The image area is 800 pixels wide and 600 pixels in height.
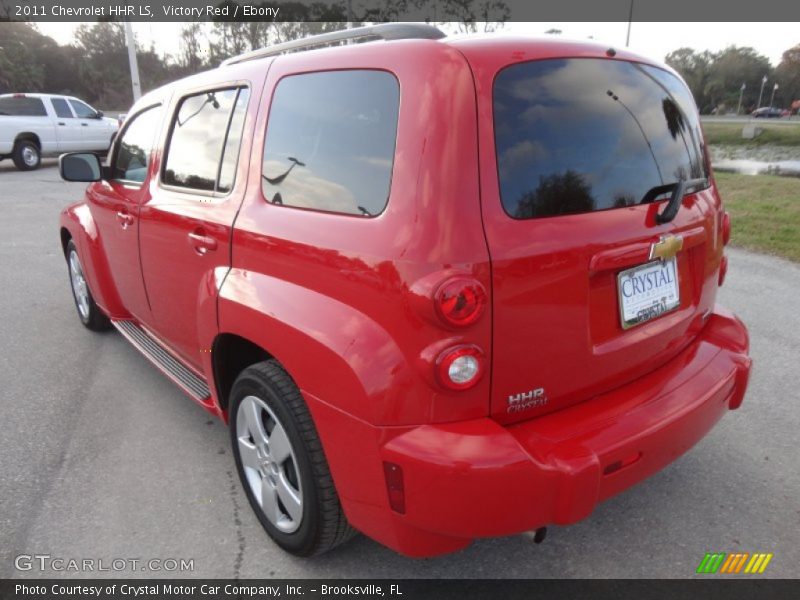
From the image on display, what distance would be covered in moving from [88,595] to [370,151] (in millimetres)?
1944

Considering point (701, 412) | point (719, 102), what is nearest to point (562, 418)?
point (701, 412)

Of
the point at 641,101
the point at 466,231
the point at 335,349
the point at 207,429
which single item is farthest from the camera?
the point at 207,429

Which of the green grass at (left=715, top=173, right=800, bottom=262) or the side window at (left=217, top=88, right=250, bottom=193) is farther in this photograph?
the green grass at (left=715, top=173, right=800, bottom=262)

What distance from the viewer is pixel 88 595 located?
2.24m

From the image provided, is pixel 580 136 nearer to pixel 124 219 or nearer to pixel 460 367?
pixel 460 367

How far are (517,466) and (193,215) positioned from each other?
179 cm

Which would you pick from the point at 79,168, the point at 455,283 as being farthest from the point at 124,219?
the point at 455,283

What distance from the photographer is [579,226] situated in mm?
1934

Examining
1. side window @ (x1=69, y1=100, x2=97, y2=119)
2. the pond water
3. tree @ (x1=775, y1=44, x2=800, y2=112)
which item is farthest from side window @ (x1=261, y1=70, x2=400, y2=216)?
tree @ (x1=775, y1=44, x2=800, y2=112)

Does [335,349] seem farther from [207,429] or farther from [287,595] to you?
[207,429]

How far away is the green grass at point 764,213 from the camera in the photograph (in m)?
7.09

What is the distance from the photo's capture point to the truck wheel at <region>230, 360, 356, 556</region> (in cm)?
211

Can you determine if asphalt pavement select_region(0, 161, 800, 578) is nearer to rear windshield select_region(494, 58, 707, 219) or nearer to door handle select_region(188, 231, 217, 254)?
door handle select_region(188, 231, 217, 254)

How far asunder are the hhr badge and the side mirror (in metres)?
3.14
